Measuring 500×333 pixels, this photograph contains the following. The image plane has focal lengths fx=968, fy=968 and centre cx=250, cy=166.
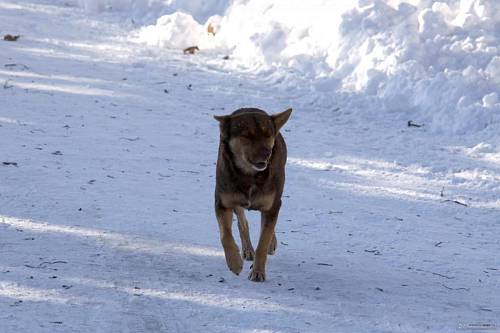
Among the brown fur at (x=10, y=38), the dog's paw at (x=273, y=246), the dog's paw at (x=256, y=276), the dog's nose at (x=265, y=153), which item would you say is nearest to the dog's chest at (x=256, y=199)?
the dog's nose at (x=265, y=153)

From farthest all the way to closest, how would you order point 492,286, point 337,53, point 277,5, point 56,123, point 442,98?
point 277,5 < point 337,53 < point 442,98 < point 56,123 < point 492,286

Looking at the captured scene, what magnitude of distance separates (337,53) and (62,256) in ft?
27.1

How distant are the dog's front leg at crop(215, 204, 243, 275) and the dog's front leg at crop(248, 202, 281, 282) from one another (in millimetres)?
113

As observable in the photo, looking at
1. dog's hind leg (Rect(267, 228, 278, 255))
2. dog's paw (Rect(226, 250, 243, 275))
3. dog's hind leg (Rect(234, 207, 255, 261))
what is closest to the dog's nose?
dog's paw (Rect(226, 250, 243, 275))

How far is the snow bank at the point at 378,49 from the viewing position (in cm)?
1271

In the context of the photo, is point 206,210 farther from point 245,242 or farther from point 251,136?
point 251,136

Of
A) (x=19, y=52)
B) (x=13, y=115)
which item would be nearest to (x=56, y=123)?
(x=13, y=115)

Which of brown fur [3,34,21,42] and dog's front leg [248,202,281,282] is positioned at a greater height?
brown fur [3,34,21,42]

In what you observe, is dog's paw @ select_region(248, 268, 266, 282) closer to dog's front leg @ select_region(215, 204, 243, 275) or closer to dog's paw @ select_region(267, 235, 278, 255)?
dog's front leg @ select_region(215, 204, 243, 275)

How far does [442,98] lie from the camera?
12656 millimetres

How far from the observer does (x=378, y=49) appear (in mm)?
14055

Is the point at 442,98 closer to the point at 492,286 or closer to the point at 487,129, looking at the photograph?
the point at 487,129

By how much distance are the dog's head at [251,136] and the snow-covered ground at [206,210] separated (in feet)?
2.89

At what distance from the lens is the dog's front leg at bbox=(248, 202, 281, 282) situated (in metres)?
7.00
